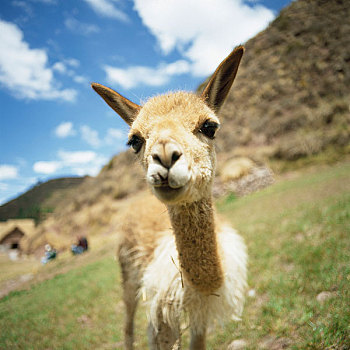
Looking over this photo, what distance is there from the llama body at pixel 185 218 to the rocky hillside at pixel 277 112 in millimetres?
11741

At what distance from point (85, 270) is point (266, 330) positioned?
6.52m

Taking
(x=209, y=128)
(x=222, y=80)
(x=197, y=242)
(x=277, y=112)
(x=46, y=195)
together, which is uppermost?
(x=277, y=112)

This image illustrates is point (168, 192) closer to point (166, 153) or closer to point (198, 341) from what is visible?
point (166, 153)

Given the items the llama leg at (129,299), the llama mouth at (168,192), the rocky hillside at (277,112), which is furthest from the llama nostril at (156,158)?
the rocky hillside at (277,112)

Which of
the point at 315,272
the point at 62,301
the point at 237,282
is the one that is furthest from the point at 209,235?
the point at 62,301

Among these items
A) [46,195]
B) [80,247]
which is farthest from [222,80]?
[46,195]

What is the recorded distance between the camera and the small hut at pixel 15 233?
17938 mm

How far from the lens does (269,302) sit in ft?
9.32

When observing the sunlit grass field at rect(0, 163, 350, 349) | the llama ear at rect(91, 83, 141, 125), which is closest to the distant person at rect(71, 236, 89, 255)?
the sunlit grass field at rect(0, 163, 350, 349)

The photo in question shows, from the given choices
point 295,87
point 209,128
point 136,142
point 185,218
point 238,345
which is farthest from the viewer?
point 295,87

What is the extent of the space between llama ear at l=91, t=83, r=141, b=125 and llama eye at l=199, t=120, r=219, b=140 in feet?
3.07

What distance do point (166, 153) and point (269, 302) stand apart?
2799 mm

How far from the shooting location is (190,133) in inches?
66.7

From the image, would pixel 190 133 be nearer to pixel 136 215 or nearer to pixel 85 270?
pixel 136 215
